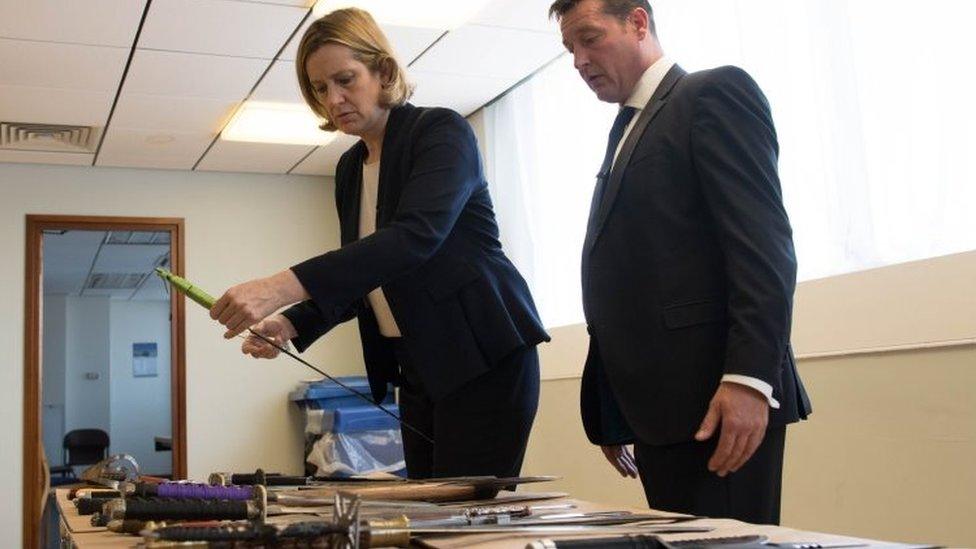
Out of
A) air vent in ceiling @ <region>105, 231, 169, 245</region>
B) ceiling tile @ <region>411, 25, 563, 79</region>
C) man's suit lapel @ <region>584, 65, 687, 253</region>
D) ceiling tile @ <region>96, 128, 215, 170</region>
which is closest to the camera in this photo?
man's suit lapel @ <region>584, 65, 687, 253</region>

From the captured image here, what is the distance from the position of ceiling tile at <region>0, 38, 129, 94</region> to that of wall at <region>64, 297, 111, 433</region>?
9580 millimetres

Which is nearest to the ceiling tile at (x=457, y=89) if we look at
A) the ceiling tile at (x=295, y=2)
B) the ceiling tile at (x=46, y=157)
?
the ceiling tile at (x=295, y=2)

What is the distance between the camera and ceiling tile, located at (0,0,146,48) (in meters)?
3.56

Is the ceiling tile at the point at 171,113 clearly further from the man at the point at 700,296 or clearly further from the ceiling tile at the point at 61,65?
the man at the point at 700,296

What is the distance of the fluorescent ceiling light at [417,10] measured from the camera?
145 inches

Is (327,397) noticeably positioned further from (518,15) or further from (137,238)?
(137,238)

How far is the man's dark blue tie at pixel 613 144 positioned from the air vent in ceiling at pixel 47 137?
164 inches

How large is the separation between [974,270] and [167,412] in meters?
12.9

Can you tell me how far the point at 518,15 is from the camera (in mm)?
3891

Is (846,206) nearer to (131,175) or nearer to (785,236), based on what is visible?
(785,236)

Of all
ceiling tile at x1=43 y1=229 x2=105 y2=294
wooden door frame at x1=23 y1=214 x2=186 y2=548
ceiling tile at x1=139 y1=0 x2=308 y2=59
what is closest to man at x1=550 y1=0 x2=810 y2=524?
ceiling tile at x1=139 y1=0 x2=308 y2=59

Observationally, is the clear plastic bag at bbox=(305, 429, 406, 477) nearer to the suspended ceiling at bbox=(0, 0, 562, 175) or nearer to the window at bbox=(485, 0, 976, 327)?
the suspended ceiling at bbox=(0, 0, 562, 175)

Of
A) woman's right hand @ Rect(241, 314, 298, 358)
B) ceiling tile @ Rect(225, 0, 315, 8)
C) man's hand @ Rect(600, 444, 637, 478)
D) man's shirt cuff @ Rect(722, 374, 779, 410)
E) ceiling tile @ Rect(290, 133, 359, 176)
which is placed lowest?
man's hand @ Rect(600, 444, 637, 478)

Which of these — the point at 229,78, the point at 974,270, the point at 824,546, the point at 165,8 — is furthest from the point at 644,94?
the point at 229,78
